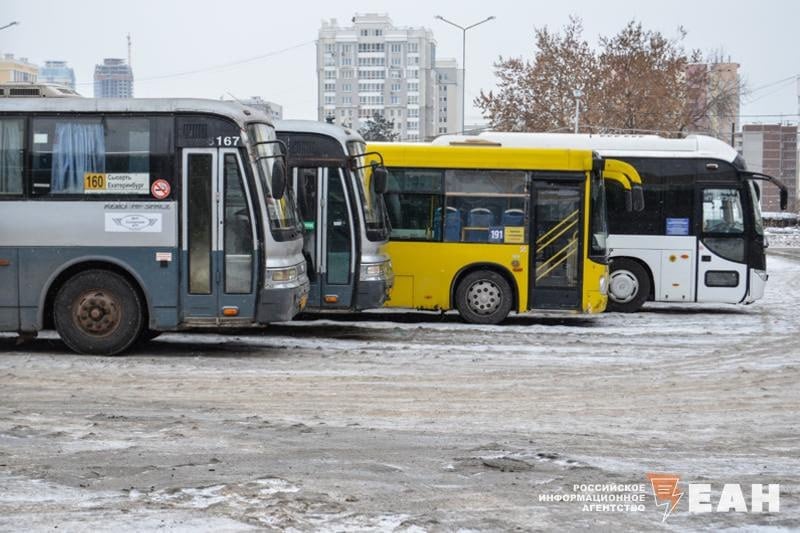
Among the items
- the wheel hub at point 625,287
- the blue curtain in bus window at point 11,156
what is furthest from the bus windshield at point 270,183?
the wheel hub at point 625,287

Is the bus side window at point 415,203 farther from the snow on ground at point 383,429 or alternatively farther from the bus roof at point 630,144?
the bus roof at point 630,144

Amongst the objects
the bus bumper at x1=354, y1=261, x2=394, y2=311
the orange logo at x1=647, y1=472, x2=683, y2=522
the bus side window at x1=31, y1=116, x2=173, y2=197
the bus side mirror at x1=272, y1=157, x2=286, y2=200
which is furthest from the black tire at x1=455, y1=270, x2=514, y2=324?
the orange logo at x1=647, y1=472, x2=683, y2=522

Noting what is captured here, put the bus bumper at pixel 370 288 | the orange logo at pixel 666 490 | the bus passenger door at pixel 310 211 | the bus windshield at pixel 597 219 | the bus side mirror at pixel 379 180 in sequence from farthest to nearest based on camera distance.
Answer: the bus windshield at pixel 597 219 < the bus passenger door at pixel 310 211 < the bus side mirror at pixel 379 180 < the bus bumper at pixel 370 288 < the orange logo at pixel 666 490

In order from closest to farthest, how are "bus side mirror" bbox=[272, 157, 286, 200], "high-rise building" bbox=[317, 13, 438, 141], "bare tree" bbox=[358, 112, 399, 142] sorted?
"bus side mirror" bbox=[272, 157, 286, 200]
"bare tree" bbox=[358, 112, 399, 142]
"high-rise building" bbox=[317, 13, 438, 141]

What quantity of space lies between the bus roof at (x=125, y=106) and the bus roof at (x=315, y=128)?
269 cm

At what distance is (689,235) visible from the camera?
2098 cm

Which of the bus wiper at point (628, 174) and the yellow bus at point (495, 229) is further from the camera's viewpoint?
the bus wiper at point (628, 174)

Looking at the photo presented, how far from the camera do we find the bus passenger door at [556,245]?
715 inches

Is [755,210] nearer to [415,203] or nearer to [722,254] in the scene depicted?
[722,254]

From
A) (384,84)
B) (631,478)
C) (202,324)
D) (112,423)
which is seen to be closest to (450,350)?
(202,324)

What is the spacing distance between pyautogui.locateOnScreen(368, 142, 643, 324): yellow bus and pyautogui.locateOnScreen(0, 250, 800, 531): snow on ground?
1637 mm

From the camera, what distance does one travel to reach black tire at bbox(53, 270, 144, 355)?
45.7 ft

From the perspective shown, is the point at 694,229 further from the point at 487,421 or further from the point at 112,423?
the point at 112,423

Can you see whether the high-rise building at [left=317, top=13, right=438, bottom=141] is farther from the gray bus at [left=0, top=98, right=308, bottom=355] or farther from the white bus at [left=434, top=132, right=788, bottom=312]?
the gray bus at [left=0, top=98, right=308, bottom=355]
